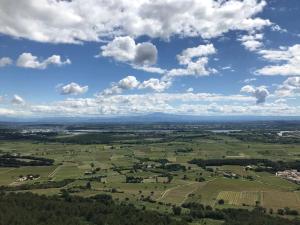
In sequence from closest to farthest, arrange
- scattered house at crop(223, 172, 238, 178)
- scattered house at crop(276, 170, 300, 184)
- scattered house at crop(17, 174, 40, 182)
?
scattered house at crop(17, 174, 40, 182)
scattered house at crop(276, 170, 300, 184)
scattered house at crop(223, 172, 238, 178)

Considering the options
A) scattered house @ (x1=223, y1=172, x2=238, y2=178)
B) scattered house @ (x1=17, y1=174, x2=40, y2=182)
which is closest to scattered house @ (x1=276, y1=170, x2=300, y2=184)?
scattered house @ (x1=223, y1=172, x2=238, y2=178)

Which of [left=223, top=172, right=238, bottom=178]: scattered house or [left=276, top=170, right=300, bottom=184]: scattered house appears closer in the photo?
[left=276, top=170, right=300, bottom=184]: scattered house

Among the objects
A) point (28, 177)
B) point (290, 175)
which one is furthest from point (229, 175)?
point (28, 177)

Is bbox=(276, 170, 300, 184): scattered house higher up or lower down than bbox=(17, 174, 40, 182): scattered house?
lower down

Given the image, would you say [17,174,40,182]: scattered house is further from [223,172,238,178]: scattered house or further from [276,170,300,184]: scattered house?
[276,170,300,184]: scattered house

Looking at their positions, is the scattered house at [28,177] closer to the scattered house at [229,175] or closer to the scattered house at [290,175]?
the scattered house at [229,175]

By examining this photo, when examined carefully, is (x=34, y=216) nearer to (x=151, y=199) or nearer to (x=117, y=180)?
(x=151, y=199)

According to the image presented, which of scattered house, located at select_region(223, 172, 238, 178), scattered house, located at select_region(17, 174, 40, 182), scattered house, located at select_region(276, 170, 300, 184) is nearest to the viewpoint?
scattered house, located at select_region(17, 174, 40, 182)

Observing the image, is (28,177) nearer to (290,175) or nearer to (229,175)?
(229,175)
